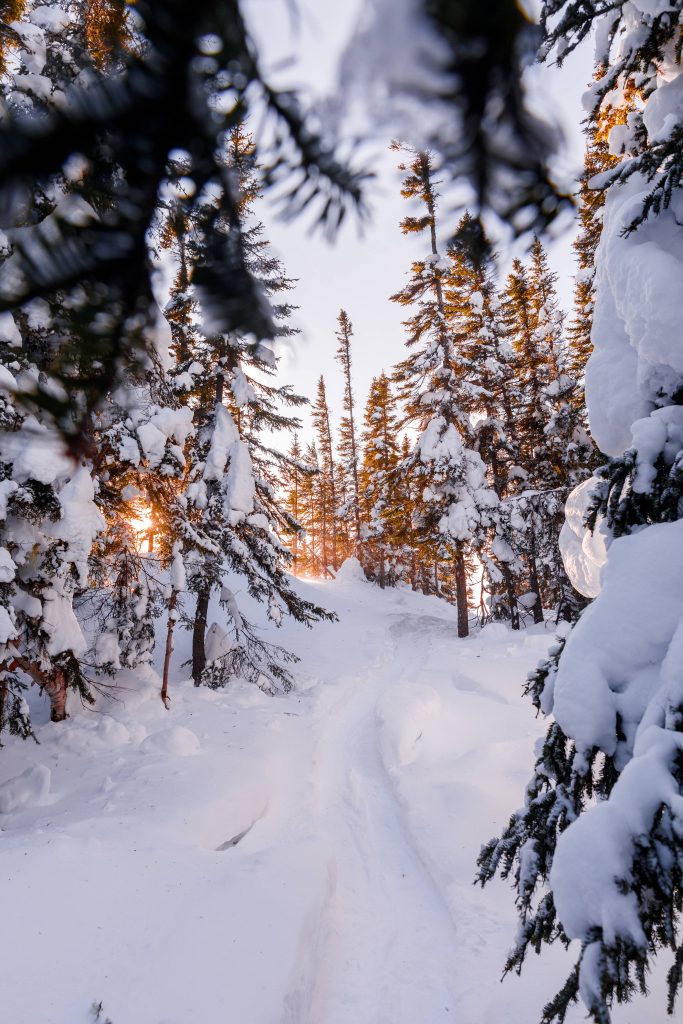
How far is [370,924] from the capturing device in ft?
18.6

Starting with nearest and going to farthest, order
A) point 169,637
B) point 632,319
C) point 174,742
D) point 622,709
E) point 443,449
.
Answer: point 622,709 < point 632,319 < point 174,742 < point 169,637 < point 443,449

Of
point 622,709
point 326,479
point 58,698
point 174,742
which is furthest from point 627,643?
point 326,479

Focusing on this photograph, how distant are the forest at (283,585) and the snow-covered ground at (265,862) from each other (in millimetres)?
43

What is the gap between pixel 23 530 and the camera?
7.42 meters

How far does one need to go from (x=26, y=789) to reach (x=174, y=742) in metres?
2.38

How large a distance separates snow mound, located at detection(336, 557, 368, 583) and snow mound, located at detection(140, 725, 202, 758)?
27005 millimetres

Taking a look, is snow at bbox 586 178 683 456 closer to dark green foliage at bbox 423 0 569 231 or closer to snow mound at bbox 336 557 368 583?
dark green foliage at bbox 423 0 569 231

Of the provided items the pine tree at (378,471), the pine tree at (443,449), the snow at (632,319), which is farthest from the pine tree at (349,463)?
the snow at (632,319)

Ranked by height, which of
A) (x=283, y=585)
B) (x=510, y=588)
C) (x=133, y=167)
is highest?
(x=133, y=167)

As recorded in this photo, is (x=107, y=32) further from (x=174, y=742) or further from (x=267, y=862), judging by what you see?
(x=174, y=742)

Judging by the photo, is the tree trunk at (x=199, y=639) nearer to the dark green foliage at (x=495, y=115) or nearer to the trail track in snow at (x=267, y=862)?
the trail track in snow at (x=267, y=862)

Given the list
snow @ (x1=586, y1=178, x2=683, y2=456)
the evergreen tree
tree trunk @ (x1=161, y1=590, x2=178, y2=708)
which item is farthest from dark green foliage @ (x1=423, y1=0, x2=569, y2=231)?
tree trunk @ (x1=161, y1=590, x2=178, y2=708)

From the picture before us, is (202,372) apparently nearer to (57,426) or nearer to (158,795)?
(158,795)

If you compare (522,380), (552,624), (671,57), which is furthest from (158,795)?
(522,380)
